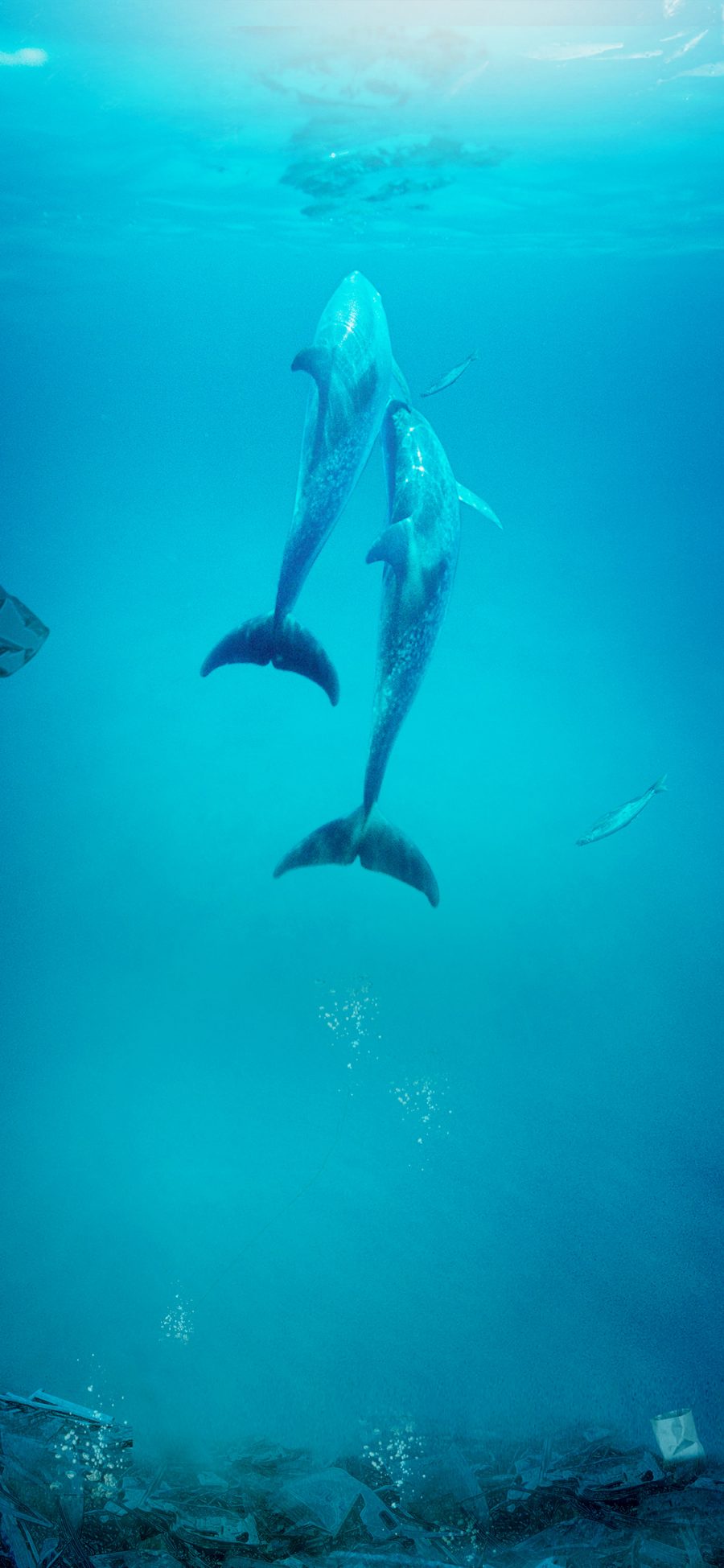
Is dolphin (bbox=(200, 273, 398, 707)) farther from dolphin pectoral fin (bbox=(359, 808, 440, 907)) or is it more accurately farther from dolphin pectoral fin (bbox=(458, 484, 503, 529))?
dolphin pectoral fin (bbox=(359, 808, 440, 907))

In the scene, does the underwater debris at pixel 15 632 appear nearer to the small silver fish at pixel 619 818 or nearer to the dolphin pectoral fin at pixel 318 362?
the dolphin pectoral fin at pixel 318 362

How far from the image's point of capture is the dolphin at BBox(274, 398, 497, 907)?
3781 millimetres

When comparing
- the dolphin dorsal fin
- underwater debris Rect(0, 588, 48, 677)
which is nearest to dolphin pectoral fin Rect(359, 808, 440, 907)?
the dolphin dorsal fin

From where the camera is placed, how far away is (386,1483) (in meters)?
5.36

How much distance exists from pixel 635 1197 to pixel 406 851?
5695 mm

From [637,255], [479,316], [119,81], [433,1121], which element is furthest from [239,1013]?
[479,316]

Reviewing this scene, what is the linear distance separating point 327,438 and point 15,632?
2523 mm

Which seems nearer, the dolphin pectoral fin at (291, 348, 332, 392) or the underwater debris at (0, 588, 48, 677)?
the dolphin pectoral fin at (291, 348, 332, 392)

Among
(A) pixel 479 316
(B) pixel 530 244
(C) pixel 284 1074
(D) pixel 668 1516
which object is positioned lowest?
(D) pixel 668 1516

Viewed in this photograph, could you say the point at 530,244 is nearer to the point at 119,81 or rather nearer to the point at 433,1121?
the point at 119,81

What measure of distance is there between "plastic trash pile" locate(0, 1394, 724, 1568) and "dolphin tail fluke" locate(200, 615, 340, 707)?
5.47 meters

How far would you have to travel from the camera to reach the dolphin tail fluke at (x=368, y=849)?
14.0 ft

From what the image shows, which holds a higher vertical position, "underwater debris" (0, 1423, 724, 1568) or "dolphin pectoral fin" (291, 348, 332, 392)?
"dolphin pectoral fin" (291, 348, 332, 392)

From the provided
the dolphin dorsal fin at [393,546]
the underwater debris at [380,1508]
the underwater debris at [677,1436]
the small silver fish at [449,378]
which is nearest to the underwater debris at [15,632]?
the dolphin dorsal fin at [393,546]
